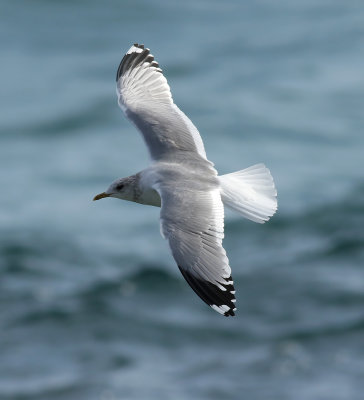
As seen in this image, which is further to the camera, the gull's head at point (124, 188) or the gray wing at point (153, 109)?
the gray wing at point (153, 109)

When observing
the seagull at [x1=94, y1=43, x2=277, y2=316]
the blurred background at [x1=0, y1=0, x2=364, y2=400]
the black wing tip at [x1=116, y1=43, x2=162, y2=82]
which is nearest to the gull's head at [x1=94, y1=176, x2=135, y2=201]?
the seagull at [x1=94, y1=43, x2=277, y2=316]

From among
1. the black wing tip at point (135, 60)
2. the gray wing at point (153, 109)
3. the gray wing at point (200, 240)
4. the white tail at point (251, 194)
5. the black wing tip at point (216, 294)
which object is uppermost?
the black wing tip at point (135, 60)

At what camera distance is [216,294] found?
15.6 ft

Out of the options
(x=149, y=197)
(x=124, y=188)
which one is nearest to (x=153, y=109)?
(x=124, y=188)

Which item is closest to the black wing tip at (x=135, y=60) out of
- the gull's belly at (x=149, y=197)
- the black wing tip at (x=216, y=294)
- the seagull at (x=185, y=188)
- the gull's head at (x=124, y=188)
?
the seagull at (x=185, y=188)

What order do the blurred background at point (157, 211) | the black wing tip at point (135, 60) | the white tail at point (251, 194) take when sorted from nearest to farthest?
the white tail at point (251, 194) < the black wing tip at point (135, 60) < the blurred background at point (157, 211)

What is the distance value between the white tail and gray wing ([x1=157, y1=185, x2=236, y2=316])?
0.49ft

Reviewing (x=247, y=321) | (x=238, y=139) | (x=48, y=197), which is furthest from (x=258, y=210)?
(x=238, y=139)

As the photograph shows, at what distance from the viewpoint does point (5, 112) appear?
17188mm

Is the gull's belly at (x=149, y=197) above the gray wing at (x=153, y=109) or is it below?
below

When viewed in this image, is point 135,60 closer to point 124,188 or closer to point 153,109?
point 153,109

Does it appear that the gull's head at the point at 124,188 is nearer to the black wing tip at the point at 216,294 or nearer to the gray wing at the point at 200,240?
the gray wing at the point at 200,240

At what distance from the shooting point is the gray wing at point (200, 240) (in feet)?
15.7

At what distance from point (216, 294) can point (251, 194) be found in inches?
42.9
